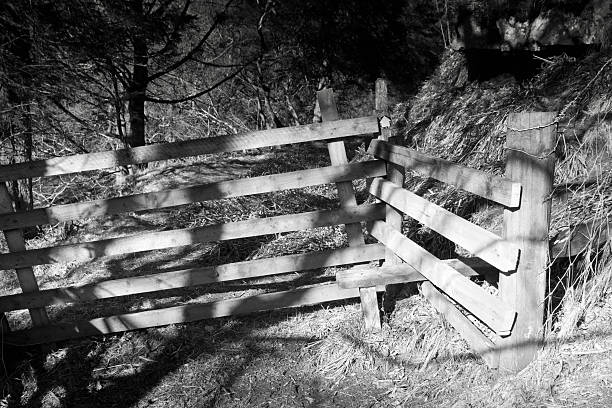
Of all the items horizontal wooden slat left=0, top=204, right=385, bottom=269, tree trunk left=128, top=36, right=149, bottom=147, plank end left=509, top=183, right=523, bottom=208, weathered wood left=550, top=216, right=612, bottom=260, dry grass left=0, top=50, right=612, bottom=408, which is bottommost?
dry grass left=0, top=50, right=612, bottom=408

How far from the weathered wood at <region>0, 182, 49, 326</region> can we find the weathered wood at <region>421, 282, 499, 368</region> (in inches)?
120

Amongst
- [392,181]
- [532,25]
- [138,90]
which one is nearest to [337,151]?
[392,181]

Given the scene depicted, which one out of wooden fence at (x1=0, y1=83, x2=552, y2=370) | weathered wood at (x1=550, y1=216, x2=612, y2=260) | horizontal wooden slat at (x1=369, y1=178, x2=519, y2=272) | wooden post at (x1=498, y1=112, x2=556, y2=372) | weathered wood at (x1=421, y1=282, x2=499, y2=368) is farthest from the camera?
wooden fence at (x1=0, y1=83, x2=552, y2=370)

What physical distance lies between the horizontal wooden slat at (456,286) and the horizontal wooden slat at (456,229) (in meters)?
0.22

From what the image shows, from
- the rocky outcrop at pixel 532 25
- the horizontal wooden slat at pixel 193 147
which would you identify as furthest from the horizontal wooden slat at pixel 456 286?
the rocky outcrop at pixel 532 25

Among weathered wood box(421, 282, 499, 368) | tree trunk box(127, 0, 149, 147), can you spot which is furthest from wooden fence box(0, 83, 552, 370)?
tree trunk box(127, 0, 149, 147)

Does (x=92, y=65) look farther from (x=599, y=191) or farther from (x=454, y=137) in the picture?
(x=599, y=191)

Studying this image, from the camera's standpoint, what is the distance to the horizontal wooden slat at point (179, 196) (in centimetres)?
398

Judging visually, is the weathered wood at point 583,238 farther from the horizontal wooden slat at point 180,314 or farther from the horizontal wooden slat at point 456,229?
the horizontal wooden slat at point 180,314

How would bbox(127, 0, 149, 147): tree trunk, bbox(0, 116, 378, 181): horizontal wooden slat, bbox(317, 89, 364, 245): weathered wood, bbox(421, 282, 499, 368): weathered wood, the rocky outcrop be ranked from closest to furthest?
bbox(421, 282, 499, 368): weathered wood
bbox(0, 116, 378, 181): horizontal wooden slat
bbox(317, 89, 364, 245): weathered wood
the rocky outcrop
bbox(127, 0, 149, 147): tree trunk

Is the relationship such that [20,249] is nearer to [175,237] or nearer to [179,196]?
[175,237]

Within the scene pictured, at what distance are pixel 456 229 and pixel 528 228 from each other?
1.72ft

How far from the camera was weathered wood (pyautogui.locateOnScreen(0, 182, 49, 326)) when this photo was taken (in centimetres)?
403

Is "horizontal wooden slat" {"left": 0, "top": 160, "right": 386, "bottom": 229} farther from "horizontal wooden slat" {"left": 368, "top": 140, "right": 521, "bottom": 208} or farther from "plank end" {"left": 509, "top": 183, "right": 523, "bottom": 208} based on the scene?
"plank end" {"left": 509, "top": 183, "right": 523, "bottom": 208}
